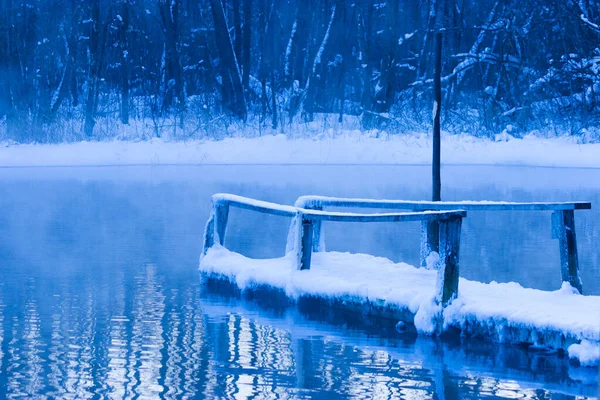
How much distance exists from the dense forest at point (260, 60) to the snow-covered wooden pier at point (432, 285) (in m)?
28.5

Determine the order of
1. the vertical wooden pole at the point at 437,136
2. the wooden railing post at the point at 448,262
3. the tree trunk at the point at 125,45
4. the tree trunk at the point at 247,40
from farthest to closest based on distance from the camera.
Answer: the tree trunk at the point at 125,45 → the tree trunk at the point at 247,40 → the vertical wooden pole at the point at 437,136 → the wooden railing post at the point at 448,262

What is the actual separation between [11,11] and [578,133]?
24.5 m

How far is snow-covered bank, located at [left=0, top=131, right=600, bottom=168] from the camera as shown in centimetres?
3547

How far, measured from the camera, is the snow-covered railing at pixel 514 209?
9969mm

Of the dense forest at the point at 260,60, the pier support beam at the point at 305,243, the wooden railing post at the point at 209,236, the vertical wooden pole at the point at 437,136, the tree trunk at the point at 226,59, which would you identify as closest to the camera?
the pier support beam at the point at 305,243

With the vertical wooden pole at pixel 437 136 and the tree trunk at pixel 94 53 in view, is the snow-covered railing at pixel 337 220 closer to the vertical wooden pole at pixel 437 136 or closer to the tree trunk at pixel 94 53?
the vertical wooden pole at pixel 437 136

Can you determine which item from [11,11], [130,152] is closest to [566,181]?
[130,152]

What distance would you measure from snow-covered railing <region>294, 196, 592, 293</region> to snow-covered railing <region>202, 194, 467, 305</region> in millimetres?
253

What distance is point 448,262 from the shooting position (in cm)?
915

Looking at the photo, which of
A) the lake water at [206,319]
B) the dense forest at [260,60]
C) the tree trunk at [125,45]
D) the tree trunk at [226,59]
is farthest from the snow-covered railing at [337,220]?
the tree trunk at [125,45]

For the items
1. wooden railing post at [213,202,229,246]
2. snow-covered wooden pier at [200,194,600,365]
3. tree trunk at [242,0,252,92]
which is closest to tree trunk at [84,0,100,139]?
tree trunk at [242,0,252,92]

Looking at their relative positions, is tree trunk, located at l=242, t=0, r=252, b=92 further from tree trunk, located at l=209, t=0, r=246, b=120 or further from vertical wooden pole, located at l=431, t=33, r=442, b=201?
vertical wooden pole, located at l=431, t=33, r=442, b=201

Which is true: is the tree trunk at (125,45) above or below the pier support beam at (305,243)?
above

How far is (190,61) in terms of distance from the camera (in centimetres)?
4581
